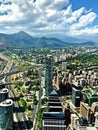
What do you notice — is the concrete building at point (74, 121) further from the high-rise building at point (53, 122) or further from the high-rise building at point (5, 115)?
the high-rise building at point (5, 115)

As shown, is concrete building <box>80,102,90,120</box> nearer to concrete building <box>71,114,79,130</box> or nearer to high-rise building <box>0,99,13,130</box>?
concrete building <box>71,114,79,130</box>

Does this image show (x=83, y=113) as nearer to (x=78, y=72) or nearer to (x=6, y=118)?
(x=6, y=118)

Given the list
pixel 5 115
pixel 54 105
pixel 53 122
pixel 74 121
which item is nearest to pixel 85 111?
pixel 74 121

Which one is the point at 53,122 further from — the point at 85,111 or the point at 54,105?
the point at 85,111

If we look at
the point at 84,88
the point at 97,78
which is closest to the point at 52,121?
the point at 84,88

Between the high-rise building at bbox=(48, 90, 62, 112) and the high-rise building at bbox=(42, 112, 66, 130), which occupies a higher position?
the high-rise building at bbox=(48, 90, 62, 112)

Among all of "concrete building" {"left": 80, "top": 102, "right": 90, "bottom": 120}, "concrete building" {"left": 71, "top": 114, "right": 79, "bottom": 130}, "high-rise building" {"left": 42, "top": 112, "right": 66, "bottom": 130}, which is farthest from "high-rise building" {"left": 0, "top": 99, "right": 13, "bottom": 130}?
"concrete building" {"left": 80, "top": 102, "right": 90, "bottom": 120}

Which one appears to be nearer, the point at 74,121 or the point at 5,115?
the point at 5,115

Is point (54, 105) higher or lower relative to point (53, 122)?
higher

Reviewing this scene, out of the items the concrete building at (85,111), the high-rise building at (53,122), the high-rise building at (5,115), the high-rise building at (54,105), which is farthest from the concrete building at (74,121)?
the high-rise building at (5,115)

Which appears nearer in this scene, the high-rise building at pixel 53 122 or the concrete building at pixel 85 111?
the high-rise building at pixel 53 122

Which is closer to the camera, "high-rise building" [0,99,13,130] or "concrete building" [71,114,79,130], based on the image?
"high-rise building" [0,99,13,130]

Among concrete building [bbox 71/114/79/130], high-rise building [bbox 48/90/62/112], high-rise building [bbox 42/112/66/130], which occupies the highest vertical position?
high-rise building [bbox 48/90/62/112]
